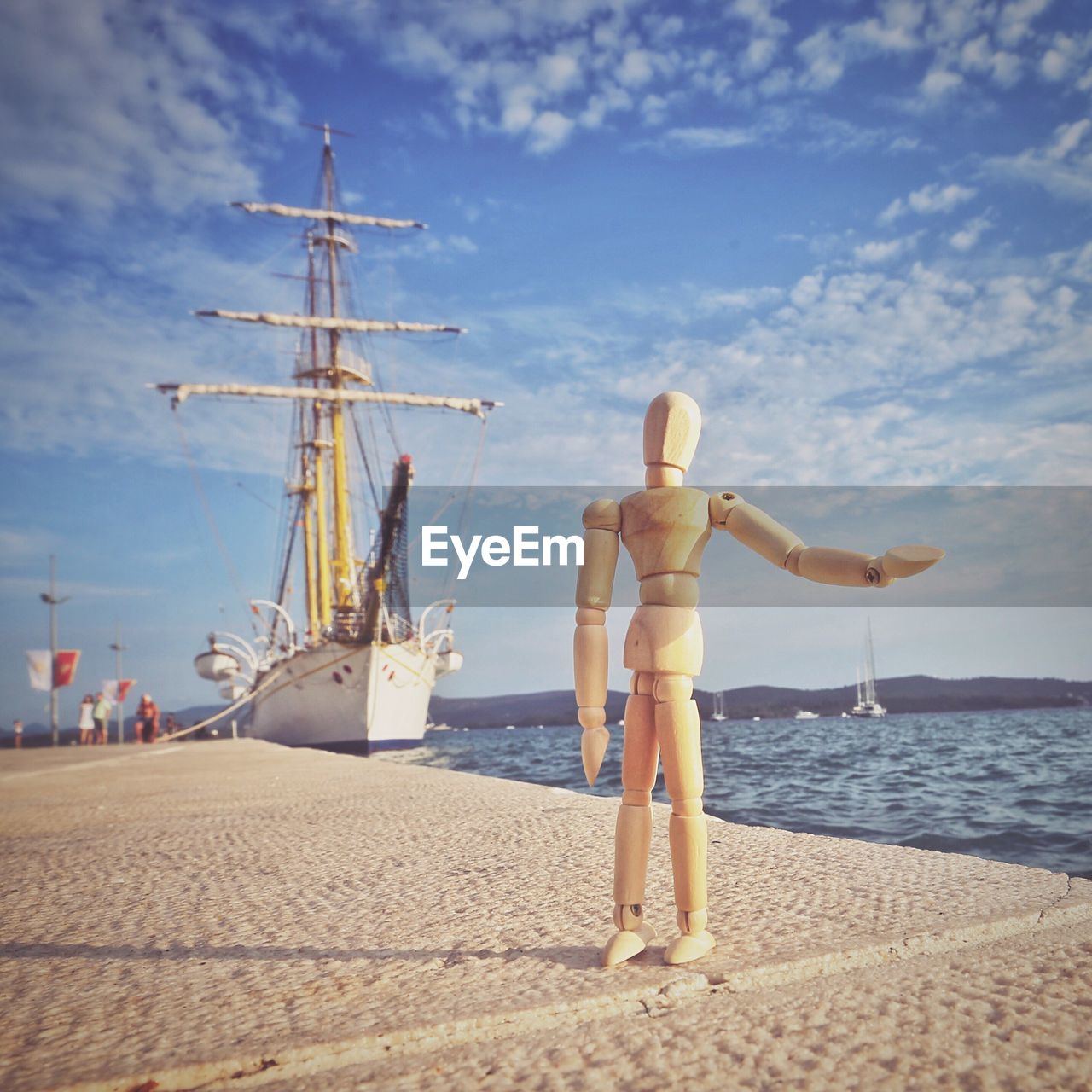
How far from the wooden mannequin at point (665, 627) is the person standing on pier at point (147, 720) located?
94.5ft

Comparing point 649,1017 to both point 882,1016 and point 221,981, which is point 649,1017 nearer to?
point 882,1016

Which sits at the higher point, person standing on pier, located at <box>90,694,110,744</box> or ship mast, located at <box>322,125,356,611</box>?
ship mast, located at <box>322,125,356,611</box>

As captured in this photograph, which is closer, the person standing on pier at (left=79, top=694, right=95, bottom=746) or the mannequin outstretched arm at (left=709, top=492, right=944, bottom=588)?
the mannequin outstretched arm at (left=709, top=492, right=944, bottom=588)

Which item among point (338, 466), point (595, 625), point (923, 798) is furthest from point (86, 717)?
point (595, 625)

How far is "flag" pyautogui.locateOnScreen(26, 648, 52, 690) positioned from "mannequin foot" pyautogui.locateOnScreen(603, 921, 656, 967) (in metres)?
29.7

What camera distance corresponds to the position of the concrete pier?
6.24 feet

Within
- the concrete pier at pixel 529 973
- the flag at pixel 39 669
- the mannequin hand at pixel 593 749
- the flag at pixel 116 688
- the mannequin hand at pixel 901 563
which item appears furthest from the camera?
the flag at pixel 116 688

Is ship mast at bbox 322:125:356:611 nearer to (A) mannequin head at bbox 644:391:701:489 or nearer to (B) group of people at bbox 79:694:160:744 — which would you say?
(B) group of people at bbox 79:694:160:744

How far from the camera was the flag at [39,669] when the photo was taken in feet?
88.9

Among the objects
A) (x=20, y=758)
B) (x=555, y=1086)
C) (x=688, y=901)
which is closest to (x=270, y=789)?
(x=688, y=901)

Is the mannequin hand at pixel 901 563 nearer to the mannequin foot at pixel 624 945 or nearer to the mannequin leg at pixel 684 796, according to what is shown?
the mannequin leg at pixel 684 796

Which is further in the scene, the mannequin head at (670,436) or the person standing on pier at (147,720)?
the person standing on pier at (147,720)

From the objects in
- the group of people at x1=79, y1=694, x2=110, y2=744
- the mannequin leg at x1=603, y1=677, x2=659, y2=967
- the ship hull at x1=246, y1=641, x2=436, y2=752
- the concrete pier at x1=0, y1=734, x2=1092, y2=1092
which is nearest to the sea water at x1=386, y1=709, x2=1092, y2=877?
the concrete pier at x1=0, y1=734, x2=1092, y2=1092

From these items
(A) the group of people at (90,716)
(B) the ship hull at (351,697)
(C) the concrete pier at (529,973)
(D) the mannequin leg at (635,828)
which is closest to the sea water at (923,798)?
(C) the concrete pier at (529,973)
